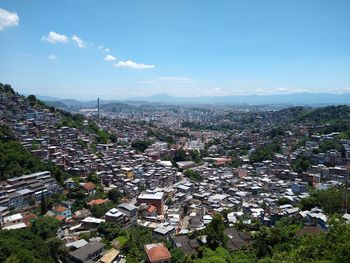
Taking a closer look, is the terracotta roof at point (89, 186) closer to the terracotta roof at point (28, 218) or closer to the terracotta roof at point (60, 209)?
the terracotta roof at point (60, 209)

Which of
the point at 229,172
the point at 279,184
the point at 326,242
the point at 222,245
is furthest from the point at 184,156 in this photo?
the point at 326,242

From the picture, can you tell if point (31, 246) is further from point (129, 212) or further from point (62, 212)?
point (129, 212)

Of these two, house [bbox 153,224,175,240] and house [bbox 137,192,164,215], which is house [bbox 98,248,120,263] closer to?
house [bbox 153,224,175,240]

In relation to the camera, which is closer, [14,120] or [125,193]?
[125,193]

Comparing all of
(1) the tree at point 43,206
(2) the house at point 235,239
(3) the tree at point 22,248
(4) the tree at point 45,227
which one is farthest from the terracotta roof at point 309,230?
(1) the tree at point 43,206

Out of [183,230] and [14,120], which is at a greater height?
[14,120]

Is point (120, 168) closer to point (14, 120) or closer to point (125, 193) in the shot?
point (125, 193)
